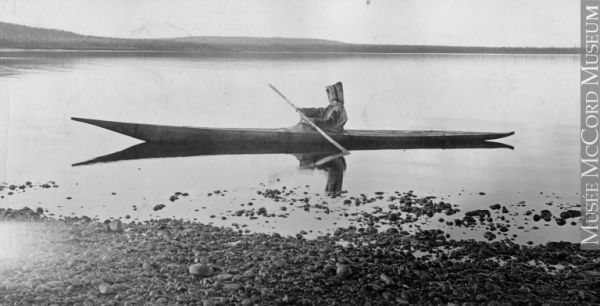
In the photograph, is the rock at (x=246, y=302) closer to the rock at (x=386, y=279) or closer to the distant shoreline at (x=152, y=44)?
the rock at (x=386, y=279)

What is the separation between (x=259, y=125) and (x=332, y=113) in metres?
4.71

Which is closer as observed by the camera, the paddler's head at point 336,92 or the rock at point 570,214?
the rock at point 570,214

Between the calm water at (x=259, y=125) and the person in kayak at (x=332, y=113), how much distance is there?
3.42 ft

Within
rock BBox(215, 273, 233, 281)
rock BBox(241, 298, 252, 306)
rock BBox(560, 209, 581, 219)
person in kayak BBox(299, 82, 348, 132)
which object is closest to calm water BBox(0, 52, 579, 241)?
rock BBox(560, 209, 581, 219)

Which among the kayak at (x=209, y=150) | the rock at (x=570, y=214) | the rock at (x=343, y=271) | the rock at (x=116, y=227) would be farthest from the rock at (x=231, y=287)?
the kayak at (x=209, y=150)

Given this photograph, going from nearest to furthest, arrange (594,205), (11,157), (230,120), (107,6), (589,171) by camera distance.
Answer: (594,205) → (589,171) → (11,157) → (230,120) → (107,6)

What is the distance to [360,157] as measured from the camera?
53.5 ft

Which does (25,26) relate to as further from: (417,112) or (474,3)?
(474,3)

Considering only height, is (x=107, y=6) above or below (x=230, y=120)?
above

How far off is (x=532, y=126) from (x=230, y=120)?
10382 mm

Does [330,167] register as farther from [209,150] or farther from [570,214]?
[570,214]

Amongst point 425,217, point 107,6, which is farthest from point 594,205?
point 107,6

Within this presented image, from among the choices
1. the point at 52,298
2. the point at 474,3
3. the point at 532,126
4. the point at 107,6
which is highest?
the point at 107,6

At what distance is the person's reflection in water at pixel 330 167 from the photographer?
41.8 feet
